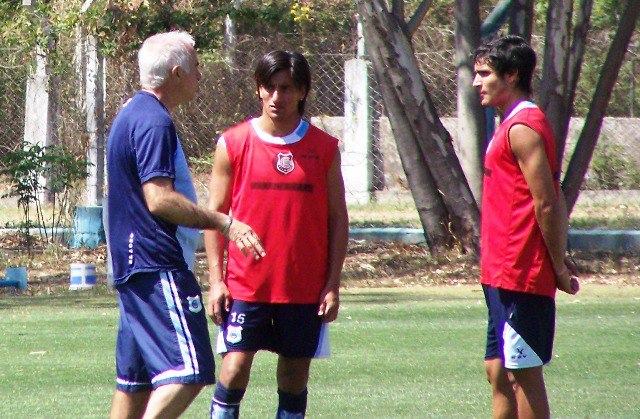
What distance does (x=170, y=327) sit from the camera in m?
4.70

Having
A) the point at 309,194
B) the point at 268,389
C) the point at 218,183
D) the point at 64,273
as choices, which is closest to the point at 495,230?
the point at 309,194

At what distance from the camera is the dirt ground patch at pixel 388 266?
41.9 feet

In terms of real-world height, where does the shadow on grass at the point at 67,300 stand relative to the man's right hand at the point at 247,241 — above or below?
below

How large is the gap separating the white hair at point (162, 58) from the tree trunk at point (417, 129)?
8.31 m

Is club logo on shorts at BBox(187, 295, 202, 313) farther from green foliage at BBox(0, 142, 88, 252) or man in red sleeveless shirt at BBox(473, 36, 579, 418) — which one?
green foliage at BBox(0, 142, 88, 252)

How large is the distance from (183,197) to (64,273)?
935 cm

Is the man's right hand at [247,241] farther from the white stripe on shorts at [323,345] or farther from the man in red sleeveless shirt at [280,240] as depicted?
the white stripe on shorts at [323,345]

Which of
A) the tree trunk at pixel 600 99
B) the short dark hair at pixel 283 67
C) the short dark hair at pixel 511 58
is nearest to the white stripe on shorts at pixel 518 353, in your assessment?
the short dark hair at pixel 511 58

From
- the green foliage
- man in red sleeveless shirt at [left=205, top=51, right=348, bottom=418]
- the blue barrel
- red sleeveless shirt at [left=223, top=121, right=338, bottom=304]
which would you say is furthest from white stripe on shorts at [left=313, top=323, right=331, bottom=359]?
the green foliage

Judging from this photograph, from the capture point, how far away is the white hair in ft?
15.8

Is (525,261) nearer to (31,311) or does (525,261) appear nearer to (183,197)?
(183,197)

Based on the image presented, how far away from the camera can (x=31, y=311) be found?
10.9 meters

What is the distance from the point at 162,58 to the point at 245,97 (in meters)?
11.0

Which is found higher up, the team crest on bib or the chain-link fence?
the chain-link fence
